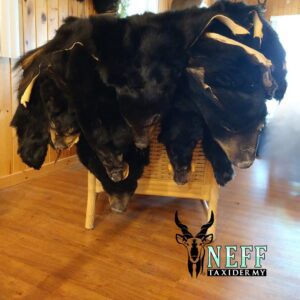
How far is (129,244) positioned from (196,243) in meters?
0.31

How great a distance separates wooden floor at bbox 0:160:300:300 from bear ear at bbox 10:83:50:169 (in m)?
0.43

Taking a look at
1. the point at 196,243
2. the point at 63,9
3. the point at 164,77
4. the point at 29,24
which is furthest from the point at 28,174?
the point at 164,77

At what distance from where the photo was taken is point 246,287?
118cm

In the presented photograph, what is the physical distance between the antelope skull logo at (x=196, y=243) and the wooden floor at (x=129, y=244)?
0.10 ft

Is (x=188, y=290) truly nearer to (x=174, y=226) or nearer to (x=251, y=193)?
(x=174, y=226)

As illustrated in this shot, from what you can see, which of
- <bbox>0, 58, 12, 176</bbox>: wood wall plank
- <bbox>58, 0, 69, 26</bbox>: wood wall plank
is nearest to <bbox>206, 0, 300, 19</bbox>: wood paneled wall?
<bbox>58, 0, 69, 26</bbox>: wood wall plank

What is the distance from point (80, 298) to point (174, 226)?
26.6 inches

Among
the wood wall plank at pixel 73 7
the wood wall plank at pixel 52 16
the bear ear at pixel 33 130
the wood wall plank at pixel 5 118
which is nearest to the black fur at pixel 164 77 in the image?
the bear ear at pixel 33 130

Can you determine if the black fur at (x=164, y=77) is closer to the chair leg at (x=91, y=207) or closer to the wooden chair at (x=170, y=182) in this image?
the wooden chair at (x=170, y=182)

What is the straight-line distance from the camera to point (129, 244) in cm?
146

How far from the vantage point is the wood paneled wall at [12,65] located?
2020 millimetres

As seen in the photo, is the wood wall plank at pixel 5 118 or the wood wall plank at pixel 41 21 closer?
the wood wall plank at pixel 5 118

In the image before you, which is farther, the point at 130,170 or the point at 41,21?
the point at 41,21

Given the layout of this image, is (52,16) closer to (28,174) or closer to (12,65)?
(12,65)
